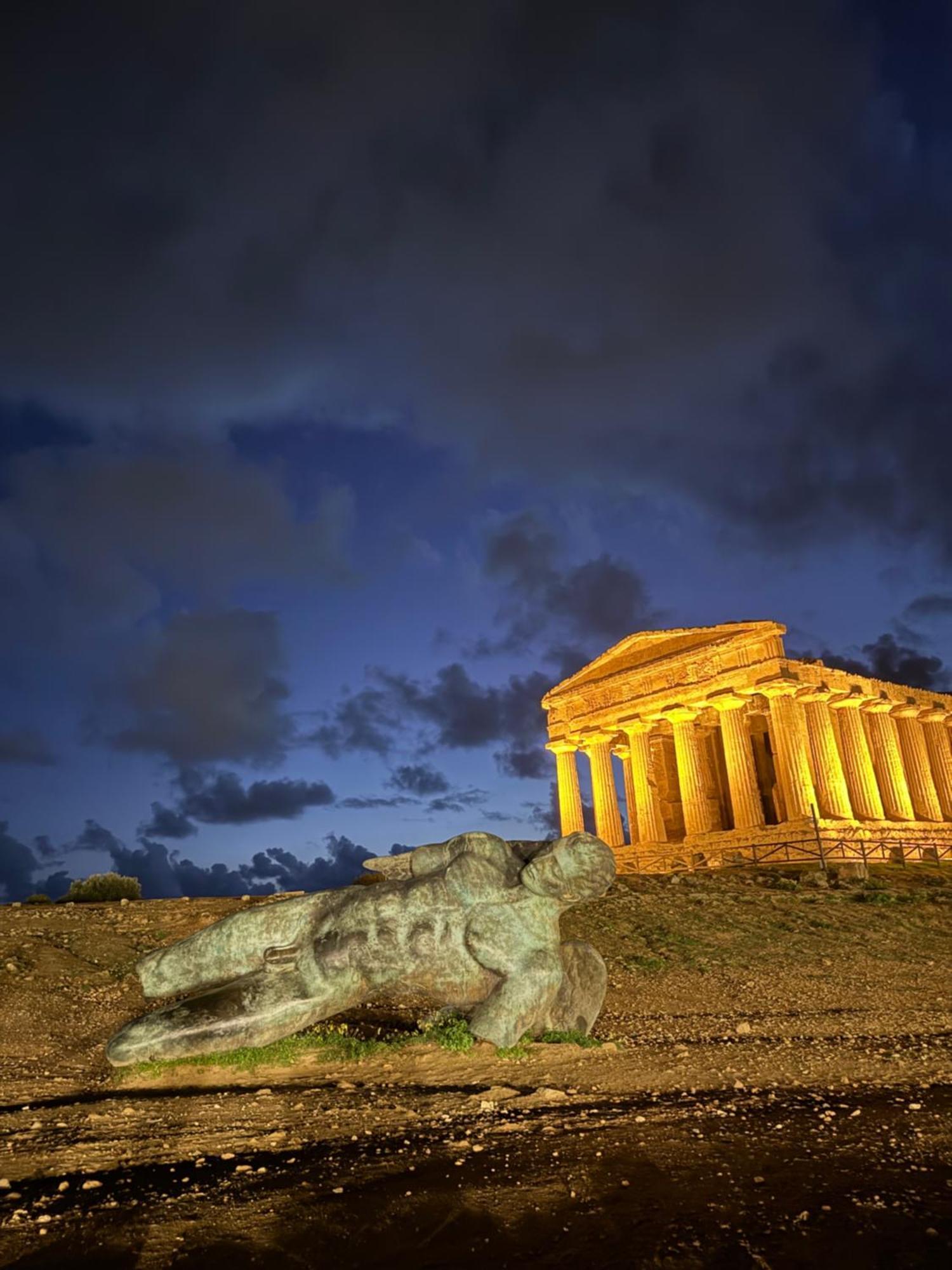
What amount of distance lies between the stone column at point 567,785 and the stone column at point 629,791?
7.62 feet

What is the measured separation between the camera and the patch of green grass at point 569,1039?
696 cm

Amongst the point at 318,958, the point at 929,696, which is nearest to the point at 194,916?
the point at 318,958

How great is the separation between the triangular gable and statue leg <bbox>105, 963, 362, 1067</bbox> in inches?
1130

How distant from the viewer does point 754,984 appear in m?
11.1

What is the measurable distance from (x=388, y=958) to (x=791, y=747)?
92.4 feet

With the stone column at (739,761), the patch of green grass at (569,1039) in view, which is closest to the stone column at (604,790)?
the stone column at (739,761)

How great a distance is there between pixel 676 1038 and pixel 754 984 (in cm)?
383

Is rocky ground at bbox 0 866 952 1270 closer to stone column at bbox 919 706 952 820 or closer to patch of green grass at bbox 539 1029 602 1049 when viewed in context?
patch of green grass at bbox 539 1029 602 1049

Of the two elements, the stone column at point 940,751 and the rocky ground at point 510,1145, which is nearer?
the rocky ground at point 510,1145

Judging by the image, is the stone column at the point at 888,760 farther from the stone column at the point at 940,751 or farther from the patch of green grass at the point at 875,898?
the patch of green grass at the point at 875,898

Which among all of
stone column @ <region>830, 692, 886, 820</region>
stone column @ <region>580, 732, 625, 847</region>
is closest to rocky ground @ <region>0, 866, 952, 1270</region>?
stone column @ <region>830, 692, 886, 820</region>

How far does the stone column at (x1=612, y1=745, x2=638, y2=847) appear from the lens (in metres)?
38.1

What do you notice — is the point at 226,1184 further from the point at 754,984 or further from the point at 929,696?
the point at 929,696

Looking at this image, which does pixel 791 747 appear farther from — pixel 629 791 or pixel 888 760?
pixel 629 791
